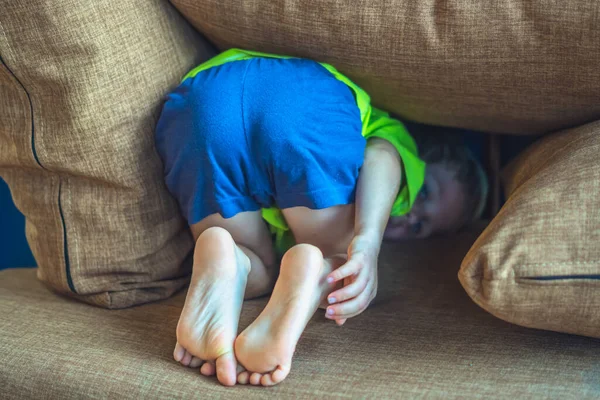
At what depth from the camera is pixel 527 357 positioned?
728 millimetres

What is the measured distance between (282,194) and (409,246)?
287mm

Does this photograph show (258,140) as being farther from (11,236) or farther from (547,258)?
(11,236)

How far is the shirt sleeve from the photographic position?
959 mm

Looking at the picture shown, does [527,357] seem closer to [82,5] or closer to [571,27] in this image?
[571,27]

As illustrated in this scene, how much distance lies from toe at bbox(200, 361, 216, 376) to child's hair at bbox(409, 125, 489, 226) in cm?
53

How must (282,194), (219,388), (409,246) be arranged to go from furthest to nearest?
1. (409,246)
2. (282,194)
3. (219,388)

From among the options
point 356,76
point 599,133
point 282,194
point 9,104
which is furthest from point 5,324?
point 599,133

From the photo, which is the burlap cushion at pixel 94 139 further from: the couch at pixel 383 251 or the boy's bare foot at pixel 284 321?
the boy's bare foot at pixel 284 321

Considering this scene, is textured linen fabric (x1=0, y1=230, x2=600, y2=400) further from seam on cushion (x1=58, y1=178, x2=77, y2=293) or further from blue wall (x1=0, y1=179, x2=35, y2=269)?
blue wall (x1=0, y1=179, x2=35, y2=269)

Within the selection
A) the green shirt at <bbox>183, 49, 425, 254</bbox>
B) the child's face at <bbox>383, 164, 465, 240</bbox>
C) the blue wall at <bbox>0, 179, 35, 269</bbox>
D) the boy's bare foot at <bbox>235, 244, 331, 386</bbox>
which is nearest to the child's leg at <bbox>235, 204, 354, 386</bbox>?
the boy's bare foot at <bbox>235, 244, 331, 386</bbox>

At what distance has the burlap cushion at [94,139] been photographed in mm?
812

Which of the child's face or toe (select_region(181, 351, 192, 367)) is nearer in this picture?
toe (select_region(181, 351, 192, 367))

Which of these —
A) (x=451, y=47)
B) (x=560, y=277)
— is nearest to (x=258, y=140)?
(x=451, y=47)

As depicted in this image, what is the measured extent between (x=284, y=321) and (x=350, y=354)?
10cm
